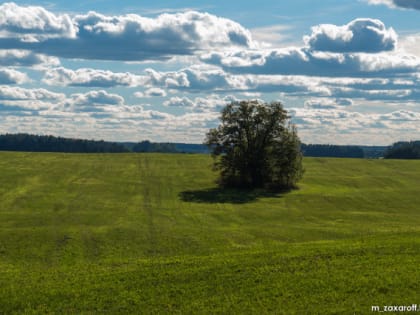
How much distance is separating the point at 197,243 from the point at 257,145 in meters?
50.2

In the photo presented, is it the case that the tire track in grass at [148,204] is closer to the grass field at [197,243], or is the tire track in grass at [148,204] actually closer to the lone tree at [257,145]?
the grass field at [197,243]

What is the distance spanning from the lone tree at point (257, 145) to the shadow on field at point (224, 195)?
12.1 feet

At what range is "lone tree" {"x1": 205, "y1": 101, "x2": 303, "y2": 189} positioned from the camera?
93750 mm

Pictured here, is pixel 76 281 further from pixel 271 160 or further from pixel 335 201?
pixel 271 160

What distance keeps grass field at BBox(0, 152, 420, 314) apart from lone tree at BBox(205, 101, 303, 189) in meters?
5.88

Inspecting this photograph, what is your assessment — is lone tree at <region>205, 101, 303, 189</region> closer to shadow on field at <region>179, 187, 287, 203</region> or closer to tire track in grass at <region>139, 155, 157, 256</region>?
shadow on field at <region>179, 187, 287, 203</region>

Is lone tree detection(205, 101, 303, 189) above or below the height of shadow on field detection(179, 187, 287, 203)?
above

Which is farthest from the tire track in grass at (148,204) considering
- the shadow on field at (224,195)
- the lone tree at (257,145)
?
the lone tree at (257,145)

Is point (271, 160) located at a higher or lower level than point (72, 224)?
higher

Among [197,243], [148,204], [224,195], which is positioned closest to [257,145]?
[224,195]

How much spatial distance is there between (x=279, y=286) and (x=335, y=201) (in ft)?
192

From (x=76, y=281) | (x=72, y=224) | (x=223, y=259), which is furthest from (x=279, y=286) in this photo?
(x=72, y=224)

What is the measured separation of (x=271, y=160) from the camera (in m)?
93.2

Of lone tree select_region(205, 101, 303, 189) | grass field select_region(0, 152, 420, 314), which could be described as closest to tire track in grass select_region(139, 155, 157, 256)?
grass field select_region(0, 152, 420, 314)
